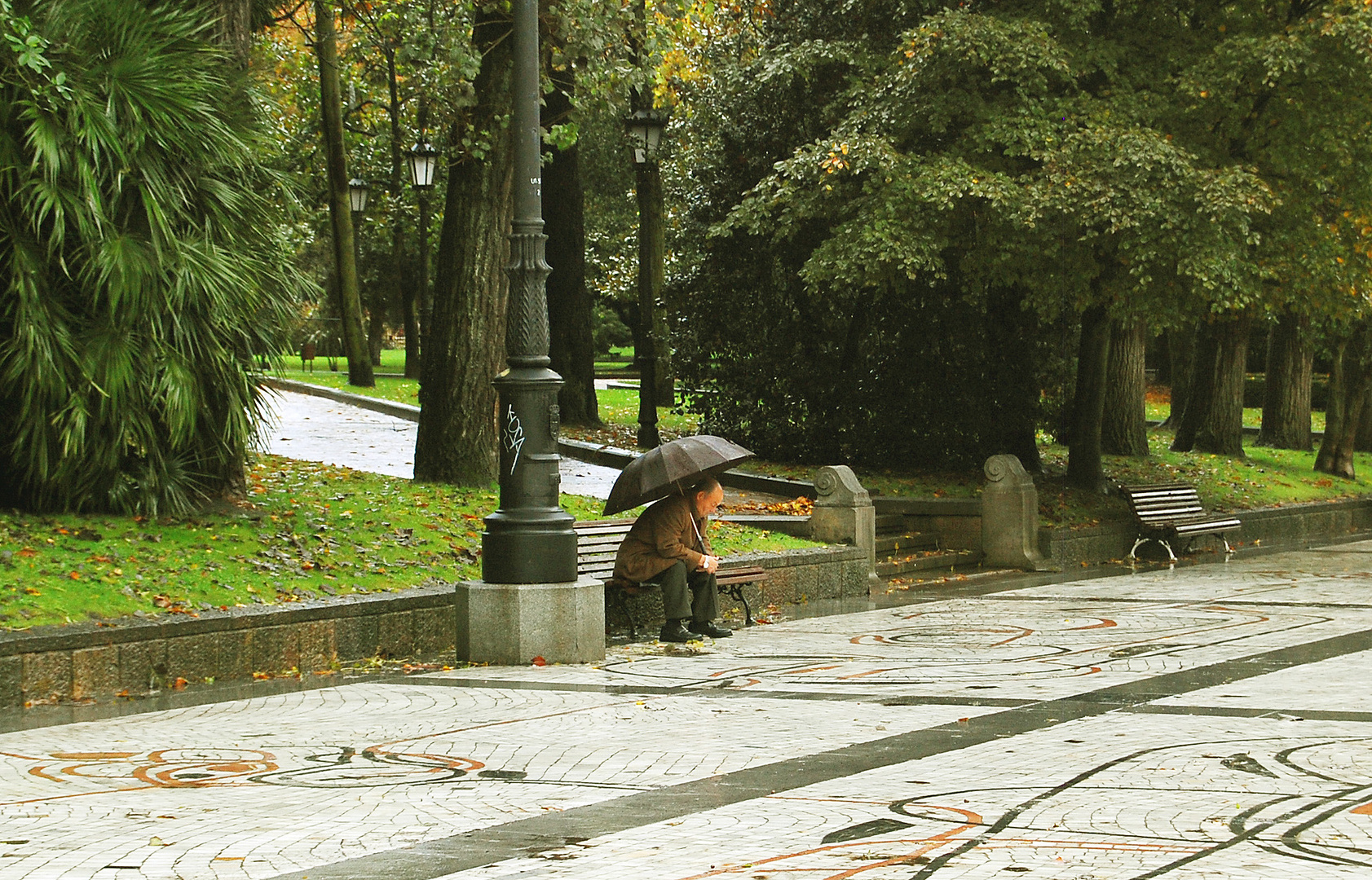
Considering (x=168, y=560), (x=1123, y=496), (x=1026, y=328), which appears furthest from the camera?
(x=1026, y=328)

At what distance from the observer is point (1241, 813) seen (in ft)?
19.1

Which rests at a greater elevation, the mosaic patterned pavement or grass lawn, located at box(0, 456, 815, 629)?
grass lawn, located at box(0, 456, 815, 629)

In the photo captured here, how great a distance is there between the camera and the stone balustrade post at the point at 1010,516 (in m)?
17.7

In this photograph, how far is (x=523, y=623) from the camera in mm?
10180

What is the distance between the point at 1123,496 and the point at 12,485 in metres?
13.2

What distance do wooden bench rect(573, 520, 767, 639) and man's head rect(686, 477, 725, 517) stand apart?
69cm

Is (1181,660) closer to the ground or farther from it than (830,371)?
closer to the ground

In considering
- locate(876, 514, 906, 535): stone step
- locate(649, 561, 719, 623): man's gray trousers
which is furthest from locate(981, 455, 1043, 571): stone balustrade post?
locate(649, 561, 719, 623): man's gray trousers

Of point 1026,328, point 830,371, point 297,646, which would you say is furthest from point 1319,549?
point 297,646

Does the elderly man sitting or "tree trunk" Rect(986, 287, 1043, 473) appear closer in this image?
the elderly man sitting

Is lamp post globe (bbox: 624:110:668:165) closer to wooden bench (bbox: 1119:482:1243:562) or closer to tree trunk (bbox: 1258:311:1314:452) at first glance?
wooden bench (bbox: 1119:482:1243:562)

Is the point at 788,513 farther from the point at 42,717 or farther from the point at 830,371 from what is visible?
the point at 42,717

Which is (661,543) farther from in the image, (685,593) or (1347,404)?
(1347,404)

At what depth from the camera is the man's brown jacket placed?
11234mm
